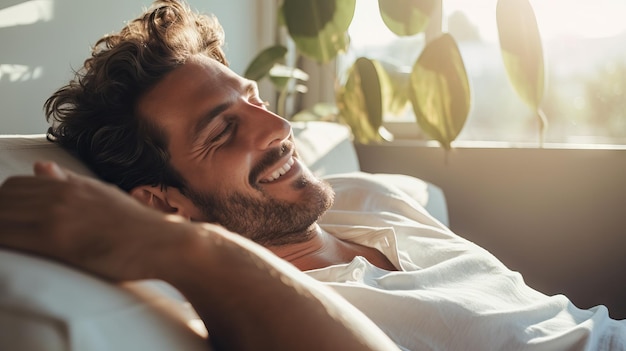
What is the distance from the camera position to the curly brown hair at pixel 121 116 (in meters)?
1.21

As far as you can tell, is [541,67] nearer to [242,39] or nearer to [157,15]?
[157,15]

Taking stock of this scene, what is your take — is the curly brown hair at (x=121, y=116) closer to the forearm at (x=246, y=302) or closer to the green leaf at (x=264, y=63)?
the forearm at (x=246, y=302)

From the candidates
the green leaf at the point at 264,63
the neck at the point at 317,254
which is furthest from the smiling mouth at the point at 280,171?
the green leaf at the point at 264,63

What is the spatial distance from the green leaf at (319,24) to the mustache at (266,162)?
0.70 meters

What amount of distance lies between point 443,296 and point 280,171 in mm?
412

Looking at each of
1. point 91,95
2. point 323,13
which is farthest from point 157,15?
point 323,13

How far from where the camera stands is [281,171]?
131 cm

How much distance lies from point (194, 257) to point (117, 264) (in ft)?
0.21

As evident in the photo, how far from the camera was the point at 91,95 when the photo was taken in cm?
126

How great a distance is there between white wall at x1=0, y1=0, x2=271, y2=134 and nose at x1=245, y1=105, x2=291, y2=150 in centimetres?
49

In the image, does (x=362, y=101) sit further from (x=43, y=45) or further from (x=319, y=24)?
(x=43, y=45)

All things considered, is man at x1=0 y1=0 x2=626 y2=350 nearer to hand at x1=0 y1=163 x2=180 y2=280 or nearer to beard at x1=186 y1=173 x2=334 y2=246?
beard at x1=186 y1=173 x2=334 y2=246

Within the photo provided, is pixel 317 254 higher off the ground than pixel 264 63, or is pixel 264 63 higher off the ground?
pixel 264 63

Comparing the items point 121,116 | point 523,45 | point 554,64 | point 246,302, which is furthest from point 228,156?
point 554,64
